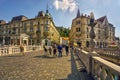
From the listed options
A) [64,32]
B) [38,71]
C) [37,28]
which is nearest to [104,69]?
[38,71]

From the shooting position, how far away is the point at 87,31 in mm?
72250

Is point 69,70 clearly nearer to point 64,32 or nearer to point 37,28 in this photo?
point 37,28

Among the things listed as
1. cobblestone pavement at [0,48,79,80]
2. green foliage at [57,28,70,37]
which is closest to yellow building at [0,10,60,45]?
green foliage at [57,28,70,37]

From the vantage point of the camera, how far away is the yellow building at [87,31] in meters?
71.4

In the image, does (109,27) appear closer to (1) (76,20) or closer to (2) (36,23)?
(1) (76,20)

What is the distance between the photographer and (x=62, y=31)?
12144 cm

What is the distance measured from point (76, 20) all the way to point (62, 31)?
1852 inches

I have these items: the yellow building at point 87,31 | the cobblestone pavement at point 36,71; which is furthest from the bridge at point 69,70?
the yellow building at point 87,31

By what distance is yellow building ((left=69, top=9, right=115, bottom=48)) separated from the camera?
71.4m

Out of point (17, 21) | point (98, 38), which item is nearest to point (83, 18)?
point (98, 38)

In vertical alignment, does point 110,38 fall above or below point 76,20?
below

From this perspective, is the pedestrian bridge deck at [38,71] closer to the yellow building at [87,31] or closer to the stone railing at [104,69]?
the stone railing at [104,69]

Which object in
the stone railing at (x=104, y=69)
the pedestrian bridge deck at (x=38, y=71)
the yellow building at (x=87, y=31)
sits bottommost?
the pedestrian bridge deck at (x=38, y=71)

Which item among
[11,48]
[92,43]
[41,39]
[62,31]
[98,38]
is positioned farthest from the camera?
[62,31]
